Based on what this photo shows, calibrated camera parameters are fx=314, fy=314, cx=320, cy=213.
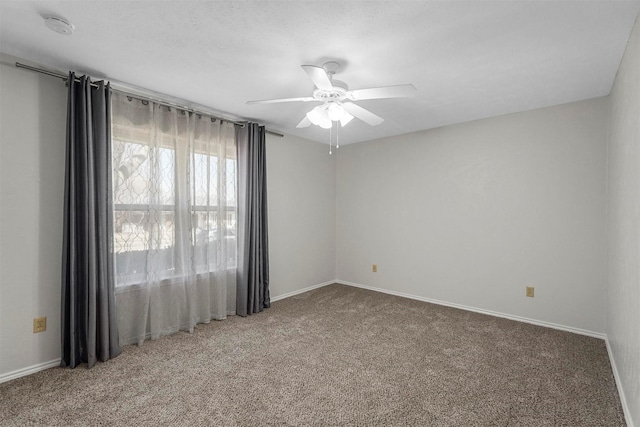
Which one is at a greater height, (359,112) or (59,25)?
(59,25)

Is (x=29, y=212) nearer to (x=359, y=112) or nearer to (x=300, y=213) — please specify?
(x=359, y=112)

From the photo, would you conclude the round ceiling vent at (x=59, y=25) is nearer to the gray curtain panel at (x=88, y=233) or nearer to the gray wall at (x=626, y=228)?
the gray curtain panel at (x=88, y=233)

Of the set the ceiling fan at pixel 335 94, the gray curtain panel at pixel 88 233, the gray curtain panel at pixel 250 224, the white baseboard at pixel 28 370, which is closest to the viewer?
the ceiling fan at pixel 335 94

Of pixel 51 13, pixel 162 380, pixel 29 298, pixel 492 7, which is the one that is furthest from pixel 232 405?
pixel 492 7

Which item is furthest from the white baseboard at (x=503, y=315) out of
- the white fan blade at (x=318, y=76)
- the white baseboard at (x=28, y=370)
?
the white baseboard at (x=28, y=370)

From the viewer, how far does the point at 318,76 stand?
196 centimetres

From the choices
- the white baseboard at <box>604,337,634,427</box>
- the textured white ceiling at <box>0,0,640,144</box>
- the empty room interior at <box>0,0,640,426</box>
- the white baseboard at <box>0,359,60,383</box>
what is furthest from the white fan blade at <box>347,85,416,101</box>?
the white baseboard at <box>0,359,60,383</box>

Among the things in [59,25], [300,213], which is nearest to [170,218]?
[59,25]

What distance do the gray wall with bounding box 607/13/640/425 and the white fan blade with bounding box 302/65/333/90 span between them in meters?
1.73

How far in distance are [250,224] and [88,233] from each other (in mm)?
1603

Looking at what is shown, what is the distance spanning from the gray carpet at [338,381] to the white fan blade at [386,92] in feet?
6.53

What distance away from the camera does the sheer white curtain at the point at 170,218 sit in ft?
9.07

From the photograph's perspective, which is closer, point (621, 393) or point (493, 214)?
point (621, 393)

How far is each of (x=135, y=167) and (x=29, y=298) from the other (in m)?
1.24
